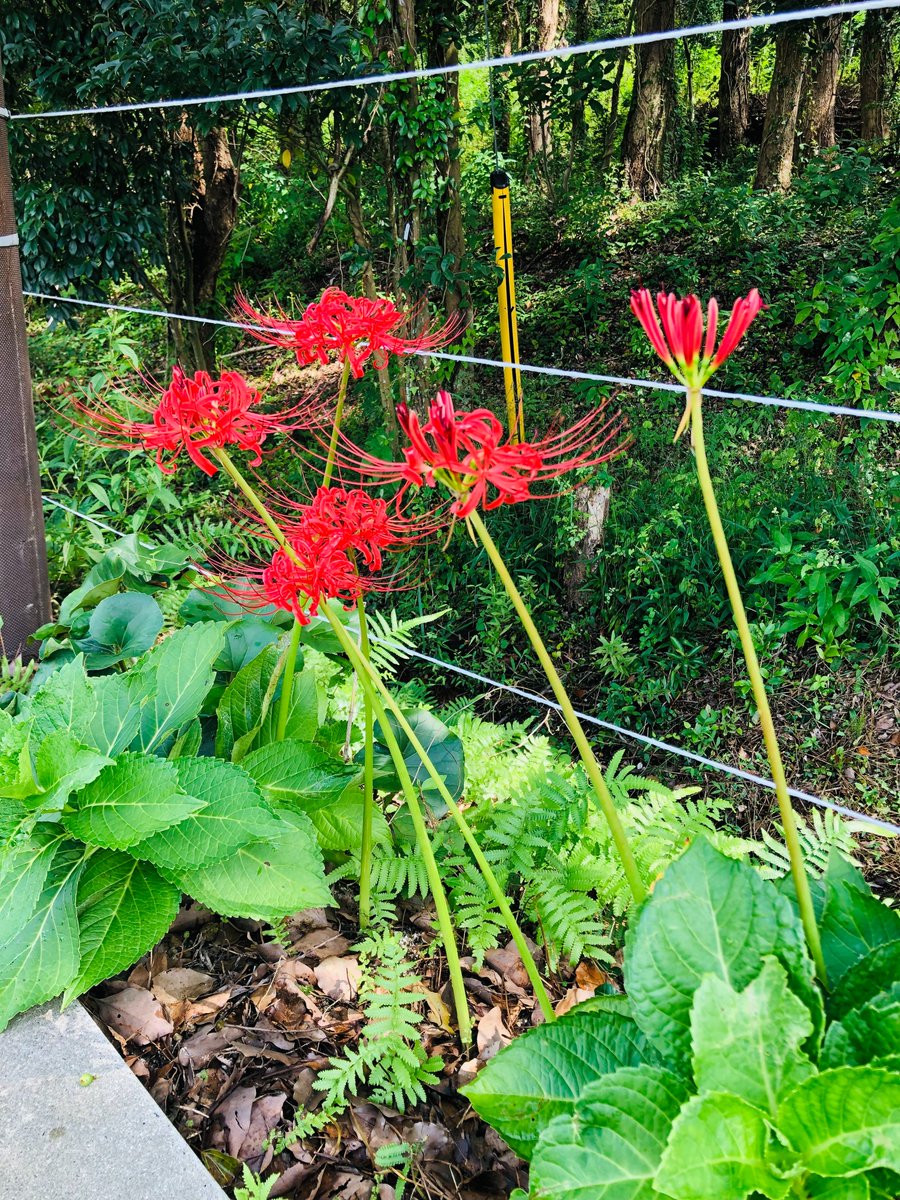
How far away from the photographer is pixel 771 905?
109 cm

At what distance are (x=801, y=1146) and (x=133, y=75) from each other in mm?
4530

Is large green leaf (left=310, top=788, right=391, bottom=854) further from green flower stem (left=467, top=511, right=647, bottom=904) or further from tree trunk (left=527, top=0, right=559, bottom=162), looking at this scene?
tree trunk (left=527, top=0, right=559, bottom=162)

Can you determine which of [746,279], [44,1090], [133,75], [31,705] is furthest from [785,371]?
[44,1090]

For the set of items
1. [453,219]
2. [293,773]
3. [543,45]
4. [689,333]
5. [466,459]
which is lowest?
[293,773]

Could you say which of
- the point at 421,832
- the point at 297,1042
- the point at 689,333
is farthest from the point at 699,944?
the point at 297,1042

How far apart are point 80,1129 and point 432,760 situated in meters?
0.79

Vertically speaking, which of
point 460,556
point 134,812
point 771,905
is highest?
point 771,905

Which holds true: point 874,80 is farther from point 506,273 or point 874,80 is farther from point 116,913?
point 116,913

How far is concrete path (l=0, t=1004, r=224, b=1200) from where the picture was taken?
4.44 feet

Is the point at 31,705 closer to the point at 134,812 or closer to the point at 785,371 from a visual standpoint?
the point at 134,812

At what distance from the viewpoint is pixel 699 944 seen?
1.10 m

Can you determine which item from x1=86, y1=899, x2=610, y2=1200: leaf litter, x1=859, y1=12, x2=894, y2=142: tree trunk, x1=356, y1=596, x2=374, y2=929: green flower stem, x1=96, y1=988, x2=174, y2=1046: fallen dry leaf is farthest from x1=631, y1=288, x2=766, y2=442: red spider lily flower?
x1=859, y1=12, x2=894, y2=142: tree trunk

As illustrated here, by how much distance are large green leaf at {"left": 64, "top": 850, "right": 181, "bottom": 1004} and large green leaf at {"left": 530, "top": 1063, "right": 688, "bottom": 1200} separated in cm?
83

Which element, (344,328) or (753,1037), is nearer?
(753,1037)
